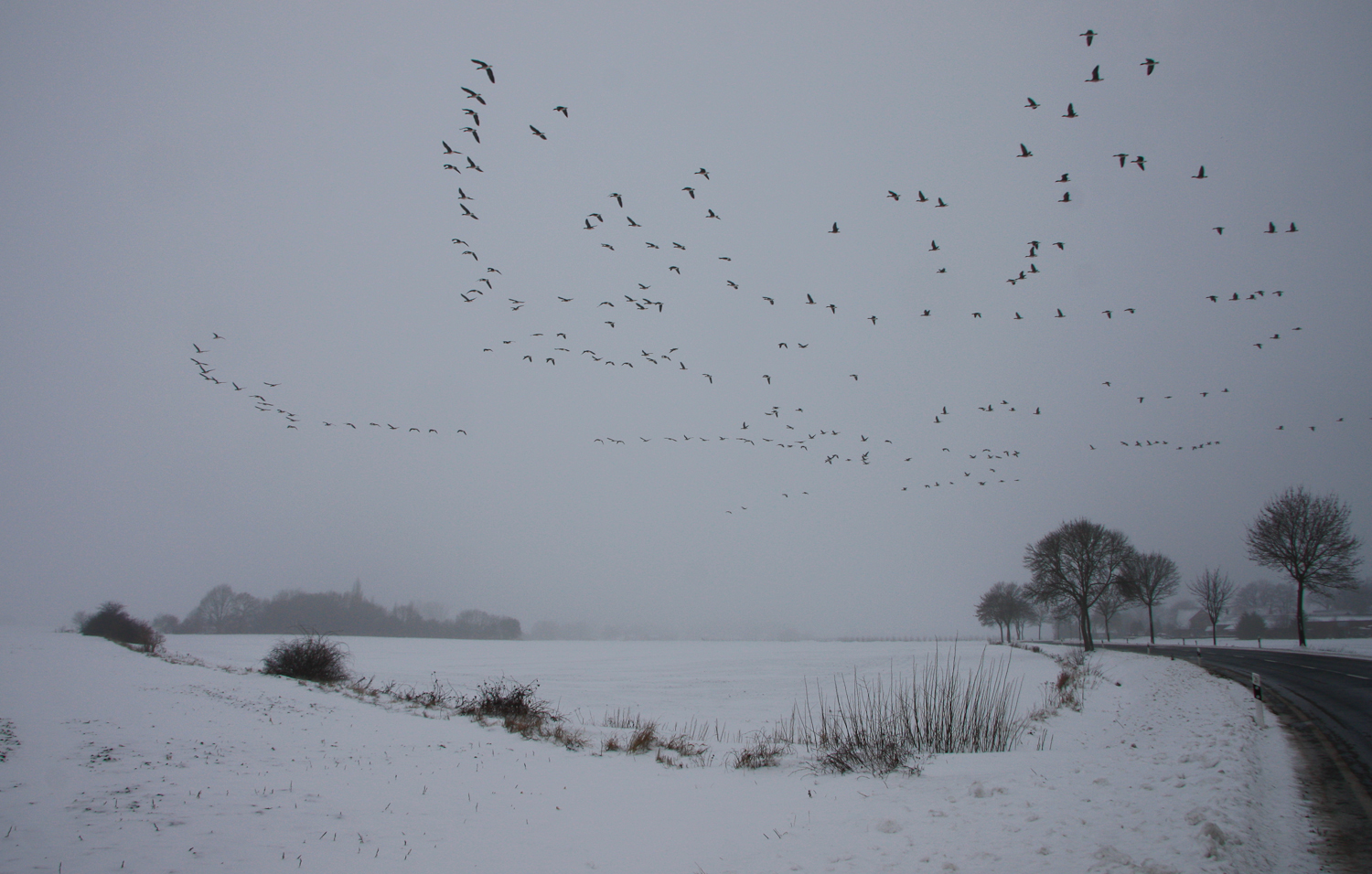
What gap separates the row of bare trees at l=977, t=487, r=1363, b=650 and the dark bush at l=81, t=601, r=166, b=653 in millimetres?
73866

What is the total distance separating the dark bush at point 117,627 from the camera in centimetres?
4662

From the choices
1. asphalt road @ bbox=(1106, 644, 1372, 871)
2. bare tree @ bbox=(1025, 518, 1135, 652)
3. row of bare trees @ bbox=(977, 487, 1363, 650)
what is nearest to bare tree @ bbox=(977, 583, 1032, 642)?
row of bare trees @ bbox=(977, 487, 1363, 650)

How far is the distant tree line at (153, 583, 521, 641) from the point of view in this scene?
10144 cm

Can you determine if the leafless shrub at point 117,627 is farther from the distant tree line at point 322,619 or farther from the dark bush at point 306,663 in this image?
the distant tree line at point 322,619

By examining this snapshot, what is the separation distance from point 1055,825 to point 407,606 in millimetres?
150208

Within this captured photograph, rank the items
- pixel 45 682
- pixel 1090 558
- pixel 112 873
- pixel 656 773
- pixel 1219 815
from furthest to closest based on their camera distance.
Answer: pixel 1090 558 → pixel 45 682 → pixel 656 773 → pixel 1219 815 → pixel 112 873

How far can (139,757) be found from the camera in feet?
27.9

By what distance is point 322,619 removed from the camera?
111 meters

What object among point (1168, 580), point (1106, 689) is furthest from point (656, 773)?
point (1168, 580)

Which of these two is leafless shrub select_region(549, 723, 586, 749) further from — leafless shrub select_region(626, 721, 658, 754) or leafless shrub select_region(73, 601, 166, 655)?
leafless shrub select_region(73, 601, 166, 655)

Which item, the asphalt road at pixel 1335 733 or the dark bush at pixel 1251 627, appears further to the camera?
the dark bush at pixel 1251 627

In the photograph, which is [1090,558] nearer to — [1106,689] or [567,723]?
[1106,689]

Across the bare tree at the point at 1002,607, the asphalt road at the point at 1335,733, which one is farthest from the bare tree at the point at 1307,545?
the bare tree at the point at 1002,607

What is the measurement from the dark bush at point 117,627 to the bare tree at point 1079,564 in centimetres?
7320
